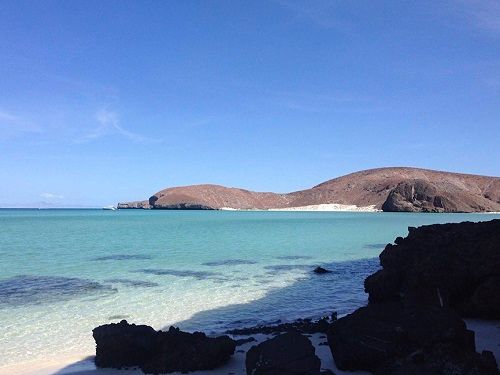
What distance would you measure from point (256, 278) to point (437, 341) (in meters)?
14.4

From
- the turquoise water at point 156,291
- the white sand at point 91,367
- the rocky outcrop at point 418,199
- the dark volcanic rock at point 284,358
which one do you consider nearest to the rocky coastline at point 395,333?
the dark volcanic rock at point 284,358

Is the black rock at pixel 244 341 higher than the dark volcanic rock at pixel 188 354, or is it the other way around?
the dark volcanic rock at pixel 188 354

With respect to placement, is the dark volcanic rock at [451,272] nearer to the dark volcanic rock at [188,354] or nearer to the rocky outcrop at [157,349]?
the dark volcanic rock at [188,354]

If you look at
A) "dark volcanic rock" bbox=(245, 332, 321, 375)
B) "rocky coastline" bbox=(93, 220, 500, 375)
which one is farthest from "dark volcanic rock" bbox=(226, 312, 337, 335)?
"dark volcanic rock" bbox=(245, 332, 321, 375)

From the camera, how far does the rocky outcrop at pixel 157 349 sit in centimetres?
834

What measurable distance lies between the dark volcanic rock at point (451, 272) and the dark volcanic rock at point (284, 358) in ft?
13.1

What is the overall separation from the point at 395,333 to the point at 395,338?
0.08 meters

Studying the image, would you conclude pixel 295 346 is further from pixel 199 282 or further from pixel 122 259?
pixel 122 259

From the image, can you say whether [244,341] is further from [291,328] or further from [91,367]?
[91,367]

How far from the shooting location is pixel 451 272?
11.7 m

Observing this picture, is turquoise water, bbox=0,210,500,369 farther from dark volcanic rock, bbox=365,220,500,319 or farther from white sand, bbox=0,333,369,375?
dark volcanic rock, bbox=365,220,500,319

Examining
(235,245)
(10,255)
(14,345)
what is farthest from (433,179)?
(14,345)

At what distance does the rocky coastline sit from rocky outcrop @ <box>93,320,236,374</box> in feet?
0.06

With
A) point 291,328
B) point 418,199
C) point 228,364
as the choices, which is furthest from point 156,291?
point 418,199
